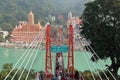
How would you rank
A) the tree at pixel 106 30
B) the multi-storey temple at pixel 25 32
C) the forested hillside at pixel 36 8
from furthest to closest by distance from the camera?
the forested hillside at pixel 36 8 < the multi-storey temple at pixel 25 32 < the tree at pixel 106 30

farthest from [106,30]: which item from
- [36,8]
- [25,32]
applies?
[36,8]

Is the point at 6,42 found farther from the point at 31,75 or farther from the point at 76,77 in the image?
the point at 76,77

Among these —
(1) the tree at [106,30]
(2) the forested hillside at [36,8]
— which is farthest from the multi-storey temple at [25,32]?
(1) the tree at [106,30]

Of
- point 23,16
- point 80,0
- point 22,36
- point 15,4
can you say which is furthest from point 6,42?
point 80,0

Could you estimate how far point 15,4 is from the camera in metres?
64.3

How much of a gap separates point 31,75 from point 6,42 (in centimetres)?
3222

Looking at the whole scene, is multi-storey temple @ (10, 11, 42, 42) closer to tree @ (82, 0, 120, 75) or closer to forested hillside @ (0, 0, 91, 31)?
forested hillside @ (0, 0, 91, 31)

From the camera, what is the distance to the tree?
35.0 feet

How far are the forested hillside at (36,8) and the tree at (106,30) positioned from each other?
43693 mm

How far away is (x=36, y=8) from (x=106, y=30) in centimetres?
5425

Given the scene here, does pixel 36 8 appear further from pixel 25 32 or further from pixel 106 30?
pixel 106 30

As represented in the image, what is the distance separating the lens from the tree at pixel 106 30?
10.7 meters

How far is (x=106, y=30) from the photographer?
10.8 metres

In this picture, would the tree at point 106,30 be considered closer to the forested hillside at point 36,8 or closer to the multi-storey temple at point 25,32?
the multi-storey temple at point 25,32
